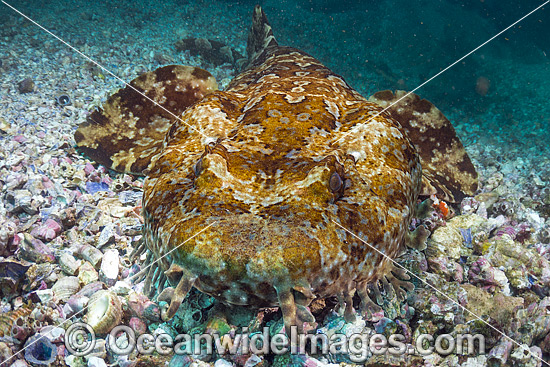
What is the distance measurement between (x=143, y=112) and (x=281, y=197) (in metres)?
3.63

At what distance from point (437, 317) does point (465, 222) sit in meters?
1.82

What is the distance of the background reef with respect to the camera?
2934 mm

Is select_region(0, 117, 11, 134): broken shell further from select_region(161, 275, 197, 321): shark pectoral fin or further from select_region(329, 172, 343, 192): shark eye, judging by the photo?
select_region(329, 172, 343, 192): shark eye

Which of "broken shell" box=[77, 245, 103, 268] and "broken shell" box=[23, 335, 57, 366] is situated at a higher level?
"broken shell" box=[77, 245, 103, 268]

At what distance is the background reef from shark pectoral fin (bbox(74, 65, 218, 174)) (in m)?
0.33

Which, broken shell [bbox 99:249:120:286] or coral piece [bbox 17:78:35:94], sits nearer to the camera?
broken shell [bbox 99:249:120:286]

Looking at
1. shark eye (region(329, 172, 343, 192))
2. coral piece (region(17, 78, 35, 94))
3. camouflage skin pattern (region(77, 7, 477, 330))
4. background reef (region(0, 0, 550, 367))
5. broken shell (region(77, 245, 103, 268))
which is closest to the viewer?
camouflage skin pattern (region(77, 7, 477, 330))

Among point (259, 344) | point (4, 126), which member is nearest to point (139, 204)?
point (259, 344)

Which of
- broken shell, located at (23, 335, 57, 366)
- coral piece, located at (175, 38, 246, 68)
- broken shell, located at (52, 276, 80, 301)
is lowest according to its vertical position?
broken shell, located at (23, 335, 57, 366)

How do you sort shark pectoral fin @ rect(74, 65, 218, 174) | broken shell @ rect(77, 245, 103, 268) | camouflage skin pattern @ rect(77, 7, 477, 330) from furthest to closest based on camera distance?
shark pectoral fin @ rect(74, 65, 218, 174) → broken shell @ rect(77, 245, 103, 268) → camouflage skin pattern @ rect(77, 7, 477, 330)

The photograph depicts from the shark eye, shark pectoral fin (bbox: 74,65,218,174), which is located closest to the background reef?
shark pectoral fin (bbox: 74,65,218,174)

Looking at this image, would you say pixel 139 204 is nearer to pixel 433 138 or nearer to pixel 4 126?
pixel 4 126

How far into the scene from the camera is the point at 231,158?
2.88 meters

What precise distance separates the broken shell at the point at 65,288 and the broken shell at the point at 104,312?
32 cm
